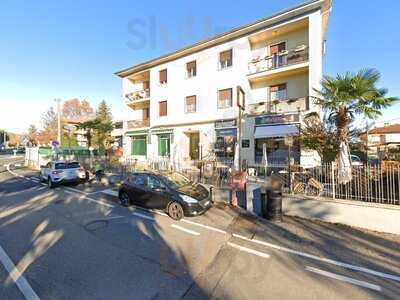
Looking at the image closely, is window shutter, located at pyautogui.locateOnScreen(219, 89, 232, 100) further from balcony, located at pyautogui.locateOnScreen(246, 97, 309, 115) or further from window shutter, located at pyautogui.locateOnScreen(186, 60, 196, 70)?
window shutter, located at pyautogui.locateOnScreen(186, 60, 196, 70)

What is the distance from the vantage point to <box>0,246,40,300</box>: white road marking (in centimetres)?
344

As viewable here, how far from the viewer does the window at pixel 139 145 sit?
24188 millimetres

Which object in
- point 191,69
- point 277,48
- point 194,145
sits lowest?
point 194,145

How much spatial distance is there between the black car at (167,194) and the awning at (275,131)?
339 inches

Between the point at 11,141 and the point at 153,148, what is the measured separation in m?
97.0

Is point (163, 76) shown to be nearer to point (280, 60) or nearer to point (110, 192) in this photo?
point (280, 60)

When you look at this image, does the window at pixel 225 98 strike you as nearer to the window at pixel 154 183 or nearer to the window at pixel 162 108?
the window at pixel 162 108

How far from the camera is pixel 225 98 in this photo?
18.5m

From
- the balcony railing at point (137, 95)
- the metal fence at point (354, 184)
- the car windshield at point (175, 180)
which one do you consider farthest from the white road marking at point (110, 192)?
the balcony railing at point (137, 95)

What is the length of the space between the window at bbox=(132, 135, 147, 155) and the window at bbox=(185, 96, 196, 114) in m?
6.26

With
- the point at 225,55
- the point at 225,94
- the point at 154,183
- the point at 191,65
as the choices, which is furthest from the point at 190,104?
the point at 154,183

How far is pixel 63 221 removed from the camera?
7.01 meters

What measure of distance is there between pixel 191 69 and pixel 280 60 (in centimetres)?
789

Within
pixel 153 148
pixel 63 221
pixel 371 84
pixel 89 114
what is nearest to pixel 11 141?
pixel 89 114
